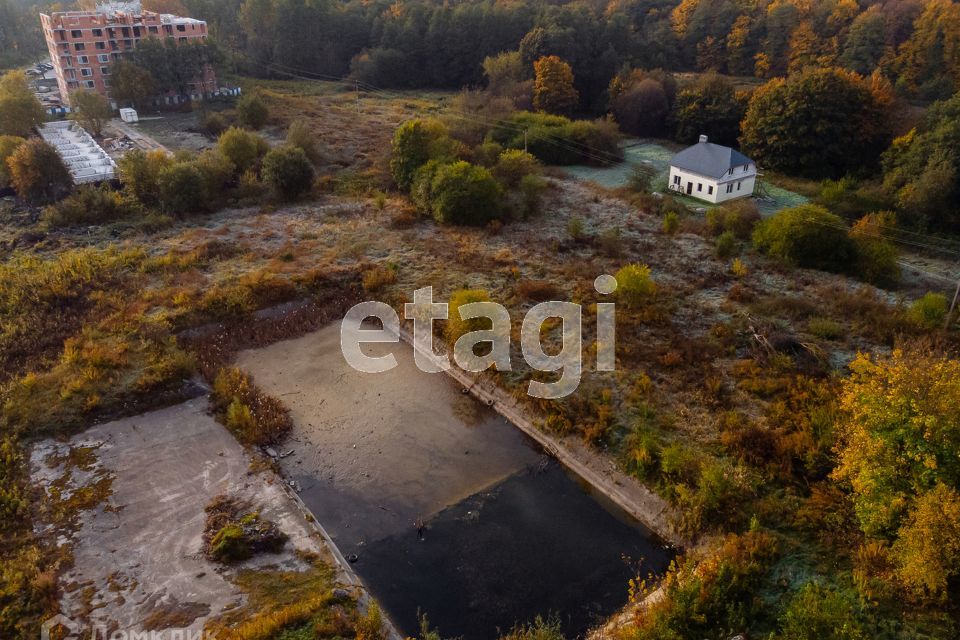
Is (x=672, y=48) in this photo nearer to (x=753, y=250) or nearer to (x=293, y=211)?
(x=753, y=250)

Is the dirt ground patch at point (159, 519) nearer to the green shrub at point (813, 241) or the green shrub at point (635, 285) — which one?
the green shrub at point (635, 285)

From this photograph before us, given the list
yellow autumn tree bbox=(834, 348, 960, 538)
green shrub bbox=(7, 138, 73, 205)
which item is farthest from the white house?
green shrub bbox=(7, 138, 73, 205)

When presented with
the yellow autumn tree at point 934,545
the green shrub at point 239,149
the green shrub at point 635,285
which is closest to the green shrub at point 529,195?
the green shrub at point 635,285

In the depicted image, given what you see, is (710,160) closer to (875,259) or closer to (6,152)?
(875,259)

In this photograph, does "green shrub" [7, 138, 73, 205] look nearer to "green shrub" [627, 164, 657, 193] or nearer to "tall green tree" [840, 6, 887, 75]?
"green shrub" [627, 164, 657, 193]

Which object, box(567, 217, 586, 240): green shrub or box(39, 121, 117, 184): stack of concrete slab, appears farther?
box(39, 121, 117, 184): stack of concrete slab
